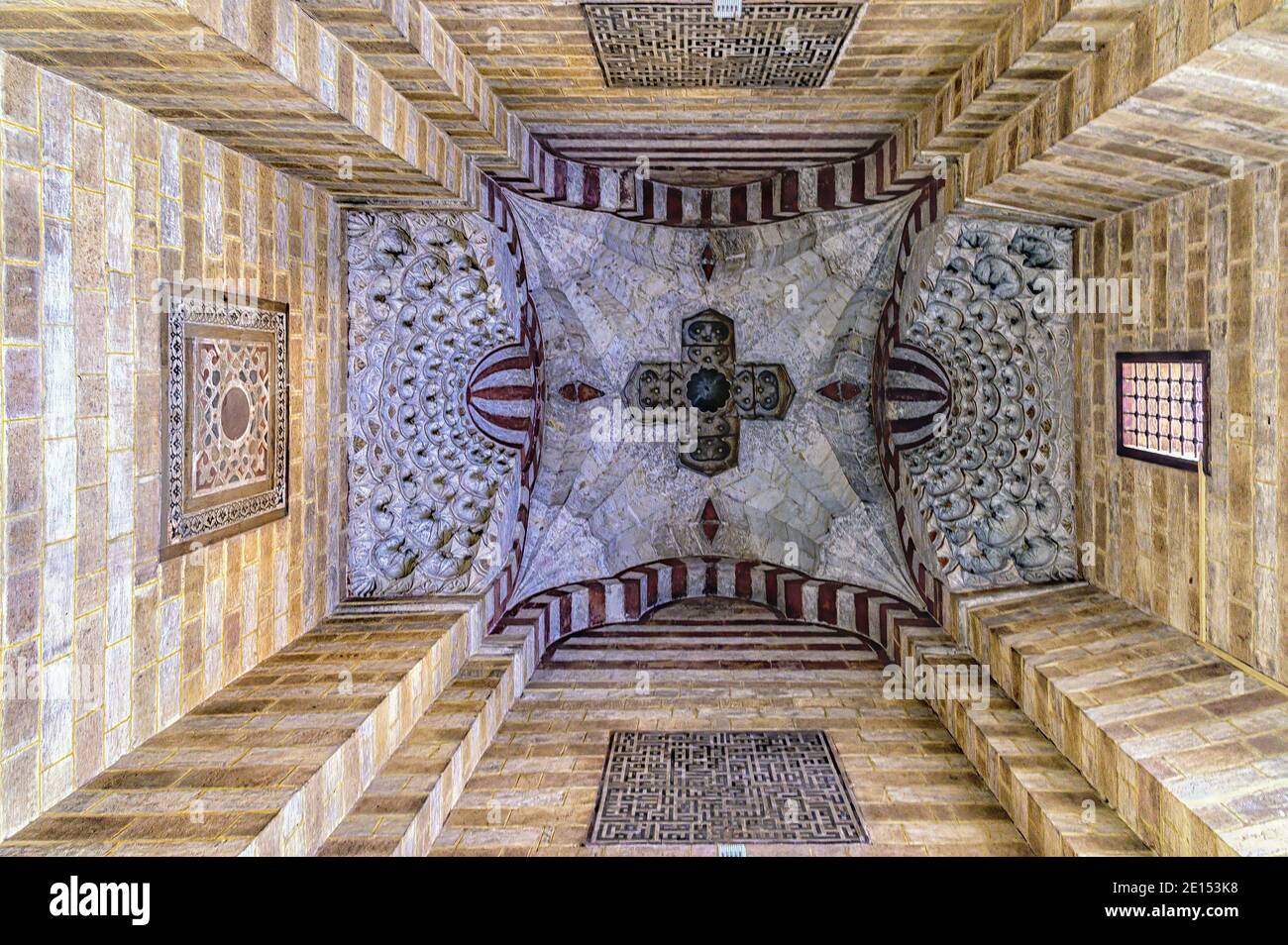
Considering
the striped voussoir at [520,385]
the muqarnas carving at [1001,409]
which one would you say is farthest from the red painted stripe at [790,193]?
the striped voussoir at [520,385]

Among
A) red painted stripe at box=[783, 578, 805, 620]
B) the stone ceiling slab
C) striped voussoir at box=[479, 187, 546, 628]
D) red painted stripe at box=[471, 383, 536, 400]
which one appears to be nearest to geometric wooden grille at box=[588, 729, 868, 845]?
red painted stripe at box=[783, 578, 805, 620]

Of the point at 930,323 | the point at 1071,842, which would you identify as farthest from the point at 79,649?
the point at 930,323

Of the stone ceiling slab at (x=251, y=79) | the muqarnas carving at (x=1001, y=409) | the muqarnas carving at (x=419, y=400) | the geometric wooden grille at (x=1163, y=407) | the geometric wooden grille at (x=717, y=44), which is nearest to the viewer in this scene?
the stone ceiling slab at (x=251, y=79)

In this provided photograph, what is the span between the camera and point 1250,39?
2.82 metres

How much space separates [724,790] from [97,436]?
11.7 ft

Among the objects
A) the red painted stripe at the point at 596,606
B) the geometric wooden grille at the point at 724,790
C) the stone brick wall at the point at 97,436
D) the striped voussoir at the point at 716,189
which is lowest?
the geometric wooden grille at the point at 724,790

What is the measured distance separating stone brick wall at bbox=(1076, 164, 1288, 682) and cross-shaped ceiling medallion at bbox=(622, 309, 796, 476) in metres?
2.75

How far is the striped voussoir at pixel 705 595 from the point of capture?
20.6 ft

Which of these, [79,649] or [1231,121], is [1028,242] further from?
[79,649]

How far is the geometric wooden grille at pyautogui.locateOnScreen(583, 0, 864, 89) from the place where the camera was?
4219 millimetres

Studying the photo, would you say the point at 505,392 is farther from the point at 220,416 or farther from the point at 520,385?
the point at 220,416

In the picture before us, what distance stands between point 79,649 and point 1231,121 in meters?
5.24

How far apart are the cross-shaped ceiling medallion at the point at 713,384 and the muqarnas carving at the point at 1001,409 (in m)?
1.56

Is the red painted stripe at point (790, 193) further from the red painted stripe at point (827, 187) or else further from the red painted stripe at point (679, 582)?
the red painted stripe at point (679, 582)
